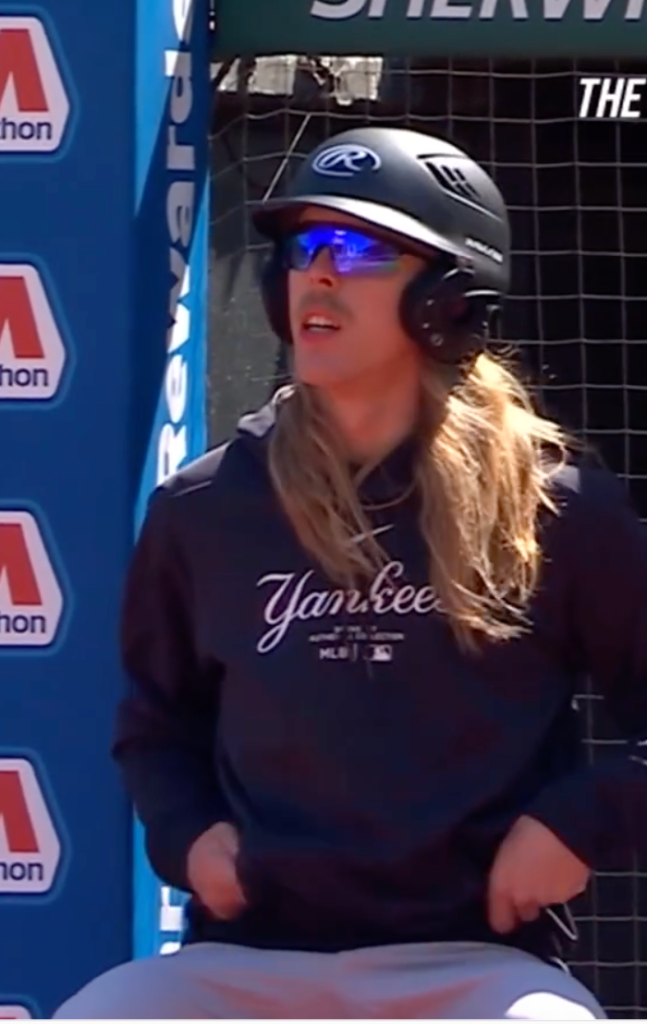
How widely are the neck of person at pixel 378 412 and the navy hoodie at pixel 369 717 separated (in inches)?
1.2

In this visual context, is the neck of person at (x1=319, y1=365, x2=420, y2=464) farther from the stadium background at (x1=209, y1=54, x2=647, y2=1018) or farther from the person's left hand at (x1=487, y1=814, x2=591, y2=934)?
the stadium background at (x1=209, y1=54, x2=647, y2=1018)

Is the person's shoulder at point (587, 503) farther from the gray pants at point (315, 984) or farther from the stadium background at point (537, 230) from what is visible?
the stadium background at point (537, 230)

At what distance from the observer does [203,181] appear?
11.8 ft

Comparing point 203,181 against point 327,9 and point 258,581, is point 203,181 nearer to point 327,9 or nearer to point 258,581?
point 327,9

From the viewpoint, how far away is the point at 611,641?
2643mm

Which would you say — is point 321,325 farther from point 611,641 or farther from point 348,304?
point 611,641

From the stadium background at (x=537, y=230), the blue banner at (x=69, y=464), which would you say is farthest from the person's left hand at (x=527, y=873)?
the stadium background at (x=537, y=230)

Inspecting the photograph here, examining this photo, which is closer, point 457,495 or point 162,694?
point 457,495

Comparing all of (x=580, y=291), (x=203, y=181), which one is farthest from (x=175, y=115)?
(x=580, y=291)

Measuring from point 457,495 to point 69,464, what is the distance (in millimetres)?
943

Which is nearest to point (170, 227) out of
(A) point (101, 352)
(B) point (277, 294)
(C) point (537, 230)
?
(A) point (101, 352)

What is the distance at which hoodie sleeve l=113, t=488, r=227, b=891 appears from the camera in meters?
2.67

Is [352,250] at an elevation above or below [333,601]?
above

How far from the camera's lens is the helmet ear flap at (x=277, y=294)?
9.04ft
